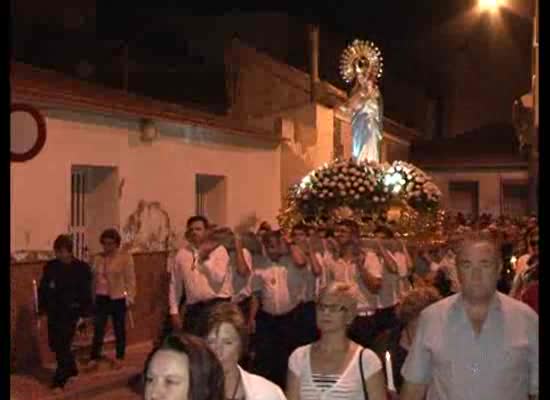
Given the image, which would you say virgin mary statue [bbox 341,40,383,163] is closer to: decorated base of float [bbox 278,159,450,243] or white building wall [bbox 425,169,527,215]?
decorated base of float [bbox 278,159,450,243]

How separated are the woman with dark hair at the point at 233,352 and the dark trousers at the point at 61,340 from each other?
6183mm

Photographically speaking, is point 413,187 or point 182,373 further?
point 413,187

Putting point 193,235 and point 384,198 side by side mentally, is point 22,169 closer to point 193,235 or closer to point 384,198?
point 193,235

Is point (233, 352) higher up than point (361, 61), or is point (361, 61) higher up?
point (361, 61)

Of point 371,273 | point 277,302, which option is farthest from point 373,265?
point 277,302

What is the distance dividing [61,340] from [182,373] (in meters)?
7.46

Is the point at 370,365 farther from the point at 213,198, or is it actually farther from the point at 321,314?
the point at 213,198

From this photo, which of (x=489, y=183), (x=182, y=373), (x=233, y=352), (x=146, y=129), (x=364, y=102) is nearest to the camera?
(x=182, y=373)

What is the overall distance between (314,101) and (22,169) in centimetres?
1302

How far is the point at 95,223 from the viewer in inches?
543

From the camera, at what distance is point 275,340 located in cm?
940

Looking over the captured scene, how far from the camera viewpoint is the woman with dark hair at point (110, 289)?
36.8 feet

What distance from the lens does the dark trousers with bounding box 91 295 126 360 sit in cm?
1121
